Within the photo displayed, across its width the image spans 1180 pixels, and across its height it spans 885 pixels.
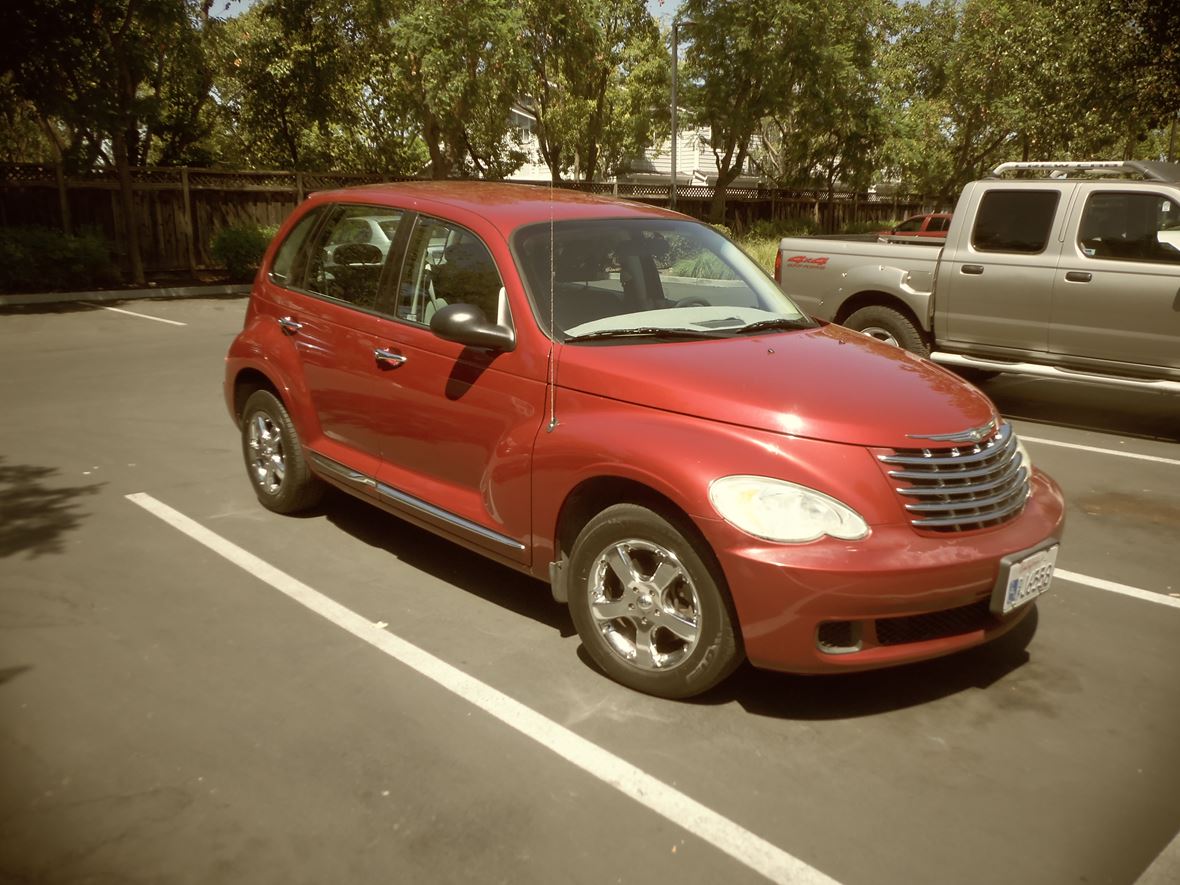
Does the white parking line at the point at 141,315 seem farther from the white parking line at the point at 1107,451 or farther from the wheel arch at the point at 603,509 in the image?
the wheel arch at the point at 603,509

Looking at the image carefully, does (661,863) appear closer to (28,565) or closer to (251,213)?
(28,565)

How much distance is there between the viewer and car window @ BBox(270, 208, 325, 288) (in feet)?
18.7

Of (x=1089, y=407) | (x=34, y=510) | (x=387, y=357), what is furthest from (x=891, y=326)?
(x=34, y=510)

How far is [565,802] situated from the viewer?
323cm

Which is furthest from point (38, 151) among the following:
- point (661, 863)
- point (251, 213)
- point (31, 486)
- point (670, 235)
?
point (661, 863)

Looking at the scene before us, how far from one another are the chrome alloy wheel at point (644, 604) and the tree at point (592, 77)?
2096cm

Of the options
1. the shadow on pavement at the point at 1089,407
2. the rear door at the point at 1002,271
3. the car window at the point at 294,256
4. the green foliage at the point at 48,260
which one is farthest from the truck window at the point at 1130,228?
the green foliage at the point at 48,260

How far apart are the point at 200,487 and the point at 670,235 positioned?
350 centimetres

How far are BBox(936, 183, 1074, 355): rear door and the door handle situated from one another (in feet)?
19.0

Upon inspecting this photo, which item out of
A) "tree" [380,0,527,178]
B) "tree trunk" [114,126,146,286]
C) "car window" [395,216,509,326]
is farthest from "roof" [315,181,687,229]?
"tree" [380,0,527,178]

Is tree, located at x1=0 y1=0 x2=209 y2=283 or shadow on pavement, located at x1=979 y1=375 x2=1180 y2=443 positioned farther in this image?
tree, located at x1=0 y1=0 x2=209 y2=283

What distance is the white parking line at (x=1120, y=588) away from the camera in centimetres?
493

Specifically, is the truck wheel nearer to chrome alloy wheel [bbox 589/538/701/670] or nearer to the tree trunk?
chrome alloy wheel [bbox 589/538/701/670]

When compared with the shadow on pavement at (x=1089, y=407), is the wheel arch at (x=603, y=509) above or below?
above
